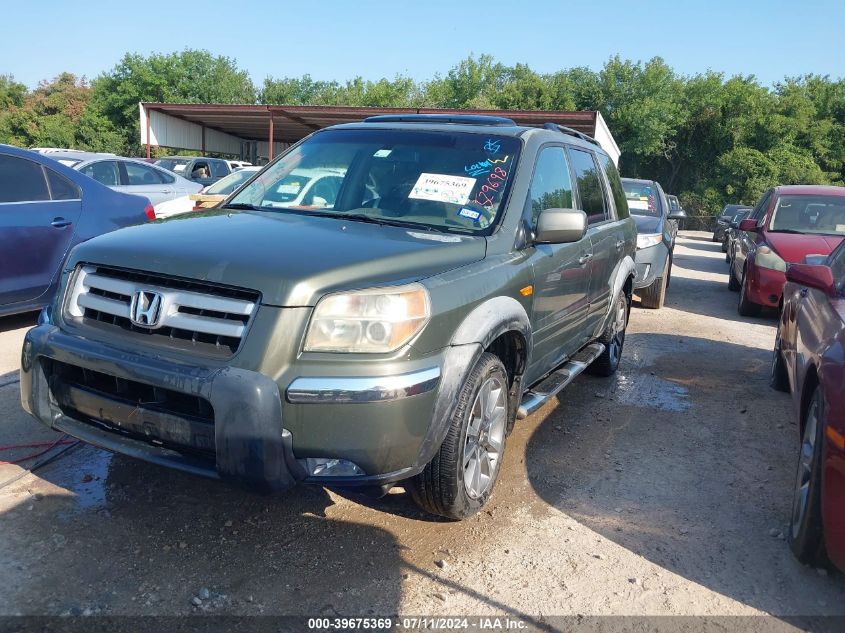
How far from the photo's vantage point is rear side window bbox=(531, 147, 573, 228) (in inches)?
156

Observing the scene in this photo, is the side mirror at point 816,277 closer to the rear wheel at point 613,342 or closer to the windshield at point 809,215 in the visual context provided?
the rear wheel at point 613,342

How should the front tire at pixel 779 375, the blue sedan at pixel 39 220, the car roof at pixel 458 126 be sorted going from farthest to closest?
the blue sedan at pixel 39 220
the front tire at pixel 779 375
the car roof at pixel 458 126

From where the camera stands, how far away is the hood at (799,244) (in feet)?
26.6

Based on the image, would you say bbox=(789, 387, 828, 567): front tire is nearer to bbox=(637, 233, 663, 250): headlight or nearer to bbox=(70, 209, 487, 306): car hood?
bbox=(70, 209, 487, 306): car hood

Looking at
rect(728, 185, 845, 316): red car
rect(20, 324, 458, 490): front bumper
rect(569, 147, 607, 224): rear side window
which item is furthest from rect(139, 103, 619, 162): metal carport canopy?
rect(20, 324, 458, 490): front bumper

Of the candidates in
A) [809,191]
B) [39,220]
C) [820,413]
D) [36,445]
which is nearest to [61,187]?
[39,220]

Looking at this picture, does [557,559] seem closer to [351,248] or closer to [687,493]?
[687,493]

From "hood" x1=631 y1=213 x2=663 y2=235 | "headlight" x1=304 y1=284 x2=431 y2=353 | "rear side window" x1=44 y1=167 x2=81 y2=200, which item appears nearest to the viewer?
"headlight" x1=304 y1=284 x2=431 y2=353

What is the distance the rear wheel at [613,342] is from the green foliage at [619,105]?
32.1 meters

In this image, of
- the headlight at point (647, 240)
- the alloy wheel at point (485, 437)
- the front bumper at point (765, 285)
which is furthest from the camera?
→ the headlight at point (647, 240)

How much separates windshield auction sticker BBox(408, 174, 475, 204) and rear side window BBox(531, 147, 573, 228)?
1.33 ft

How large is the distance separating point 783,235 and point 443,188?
6.40 m

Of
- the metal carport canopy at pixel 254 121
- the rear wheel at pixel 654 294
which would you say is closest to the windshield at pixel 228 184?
the rear wheel at pixel 654 294

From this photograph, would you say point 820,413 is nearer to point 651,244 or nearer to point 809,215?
point 651,244
